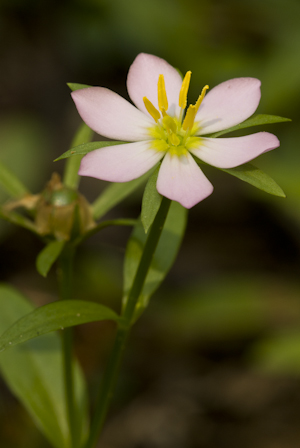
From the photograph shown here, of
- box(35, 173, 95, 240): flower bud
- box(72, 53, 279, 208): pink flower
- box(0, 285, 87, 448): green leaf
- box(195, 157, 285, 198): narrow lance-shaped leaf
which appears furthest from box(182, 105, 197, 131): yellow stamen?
box(0, 285, 87, 448): green leaf

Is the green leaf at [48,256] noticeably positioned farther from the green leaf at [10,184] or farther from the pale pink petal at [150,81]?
the pale pink petal at [150,81]

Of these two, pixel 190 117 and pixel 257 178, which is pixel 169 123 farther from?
pixel 257 178

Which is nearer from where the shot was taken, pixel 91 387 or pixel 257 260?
pixel 91 387

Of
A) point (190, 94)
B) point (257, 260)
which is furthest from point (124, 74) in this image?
point (257, 260)

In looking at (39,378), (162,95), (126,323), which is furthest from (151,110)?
(39,378)

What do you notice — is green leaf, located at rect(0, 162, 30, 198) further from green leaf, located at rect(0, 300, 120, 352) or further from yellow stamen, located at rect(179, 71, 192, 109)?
yellow stamen, located at rect(179, 71, 192, 109)

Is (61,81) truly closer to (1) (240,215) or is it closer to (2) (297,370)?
(1) (240,215)

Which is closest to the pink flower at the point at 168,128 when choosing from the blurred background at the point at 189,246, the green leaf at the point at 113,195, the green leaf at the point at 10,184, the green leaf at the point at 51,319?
the green leaf at the point at 113,195
